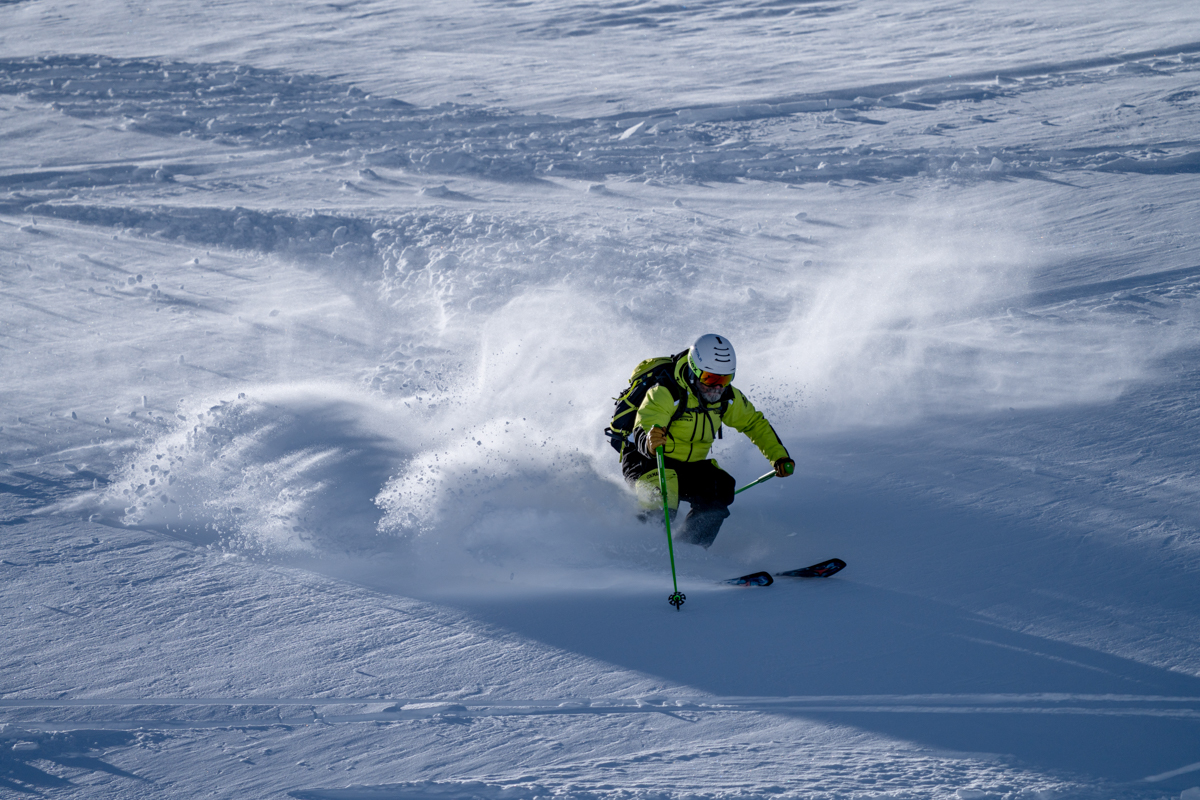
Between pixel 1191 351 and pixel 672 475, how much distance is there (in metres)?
→ 5.14

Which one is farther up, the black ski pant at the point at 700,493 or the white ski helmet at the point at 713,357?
the white ski helmet at the point at 713,357

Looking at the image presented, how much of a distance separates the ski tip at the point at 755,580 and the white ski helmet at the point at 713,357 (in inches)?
48.0

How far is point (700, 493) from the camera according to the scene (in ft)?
19.0

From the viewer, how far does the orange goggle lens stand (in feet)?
17.3

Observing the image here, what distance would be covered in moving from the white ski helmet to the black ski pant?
2.55ft

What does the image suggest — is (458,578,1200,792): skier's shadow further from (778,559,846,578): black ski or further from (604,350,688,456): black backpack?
(604,350,688,456): black backpack

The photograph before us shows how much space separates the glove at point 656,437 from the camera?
5430 mm

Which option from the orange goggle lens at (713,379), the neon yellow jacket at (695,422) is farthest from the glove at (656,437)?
the orange goggle lens at (713,379)

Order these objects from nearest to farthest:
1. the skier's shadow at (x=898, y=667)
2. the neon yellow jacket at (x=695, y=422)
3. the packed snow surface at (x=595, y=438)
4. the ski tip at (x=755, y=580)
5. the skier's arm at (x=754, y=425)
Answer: the skier's shadow at (x=898, y=667)
the packed snow surface at (x=595, y=438)
the ski tip at (x=755, y=580)
the neon yellow jacket at (x=695, y=422)
the skier's arm at (x=754, y=425)

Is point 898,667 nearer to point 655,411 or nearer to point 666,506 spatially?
point 666,506

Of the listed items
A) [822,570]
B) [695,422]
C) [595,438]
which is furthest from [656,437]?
[595,438]

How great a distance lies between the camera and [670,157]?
13523 mm

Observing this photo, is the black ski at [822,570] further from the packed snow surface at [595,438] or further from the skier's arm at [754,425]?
the skier's arm at [754,425]

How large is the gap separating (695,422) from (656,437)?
0.36 meters
